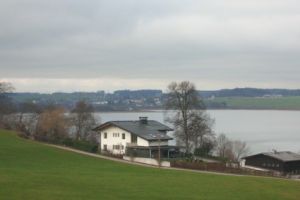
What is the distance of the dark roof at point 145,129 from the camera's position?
6675 centimetres

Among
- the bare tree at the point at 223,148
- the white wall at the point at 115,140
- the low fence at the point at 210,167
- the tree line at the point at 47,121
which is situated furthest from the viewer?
the tree line at the point at 47,121

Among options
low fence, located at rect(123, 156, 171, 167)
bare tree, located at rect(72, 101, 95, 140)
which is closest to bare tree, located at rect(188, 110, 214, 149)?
low fence, located at rect(123, 156, 171, 167)

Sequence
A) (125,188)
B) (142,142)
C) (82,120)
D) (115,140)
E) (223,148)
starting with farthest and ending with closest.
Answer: (82,120), (223,148), (115,140), (142,142), (125,188)

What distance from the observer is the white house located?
65.0 m

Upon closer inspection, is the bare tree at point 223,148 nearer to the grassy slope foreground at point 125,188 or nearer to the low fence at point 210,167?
the low fence at point 210,167

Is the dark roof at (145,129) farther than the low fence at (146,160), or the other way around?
the dark roof at (145,129)

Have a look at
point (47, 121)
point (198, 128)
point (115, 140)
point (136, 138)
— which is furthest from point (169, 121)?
point (47, 121)

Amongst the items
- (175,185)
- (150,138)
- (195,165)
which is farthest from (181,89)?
(175,185)

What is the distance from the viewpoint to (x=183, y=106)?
236ft

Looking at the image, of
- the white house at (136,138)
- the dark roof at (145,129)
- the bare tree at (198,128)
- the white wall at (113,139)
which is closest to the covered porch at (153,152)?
the white house at (136,138)

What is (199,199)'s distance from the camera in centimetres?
2456

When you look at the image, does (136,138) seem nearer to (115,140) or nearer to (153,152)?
(153,152)

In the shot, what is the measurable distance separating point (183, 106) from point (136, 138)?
28.3 ft

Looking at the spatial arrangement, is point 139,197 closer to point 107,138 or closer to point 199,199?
point 199,199
